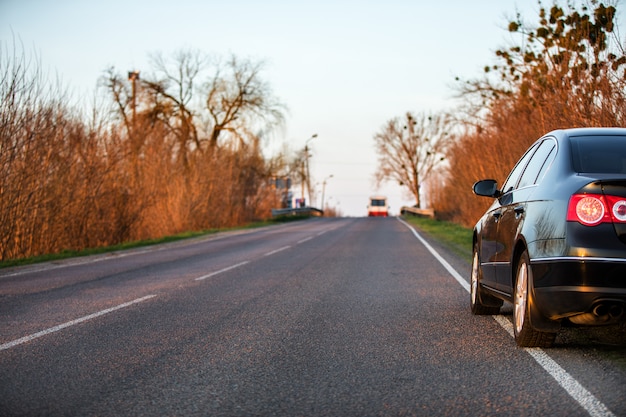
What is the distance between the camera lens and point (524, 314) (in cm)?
604

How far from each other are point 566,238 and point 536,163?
1762 millimetres

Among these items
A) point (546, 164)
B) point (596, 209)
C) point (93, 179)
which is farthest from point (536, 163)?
point (93, 179)

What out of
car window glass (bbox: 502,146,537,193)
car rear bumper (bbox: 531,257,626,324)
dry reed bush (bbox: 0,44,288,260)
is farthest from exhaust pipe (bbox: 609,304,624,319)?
dry reed bush (bbox: 0,44,288,260)

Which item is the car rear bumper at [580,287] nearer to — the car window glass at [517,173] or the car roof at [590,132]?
the car roof at [590,132]

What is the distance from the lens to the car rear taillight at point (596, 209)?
529 cm

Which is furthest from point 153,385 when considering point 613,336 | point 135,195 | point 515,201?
point 135,195

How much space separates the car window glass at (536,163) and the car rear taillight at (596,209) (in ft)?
4.17

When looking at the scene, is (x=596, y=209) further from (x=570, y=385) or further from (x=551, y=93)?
(x=551, y=93)

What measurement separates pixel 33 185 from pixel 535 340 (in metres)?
14.8

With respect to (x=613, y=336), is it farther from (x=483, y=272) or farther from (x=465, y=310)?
(x=465, y=310)

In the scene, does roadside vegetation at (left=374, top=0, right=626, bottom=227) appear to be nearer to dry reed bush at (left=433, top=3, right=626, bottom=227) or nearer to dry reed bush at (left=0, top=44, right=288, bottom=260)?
dry reed bush at (left=433, top=3, right=626, bottom=227)

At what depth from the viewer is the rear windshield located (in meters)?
5.99

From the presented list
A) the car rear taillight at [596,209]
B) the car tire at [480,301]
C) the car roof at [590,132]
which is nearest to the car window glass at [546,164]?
the car roof at [590,132]

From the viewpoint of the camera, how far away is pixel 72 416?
436 cm
